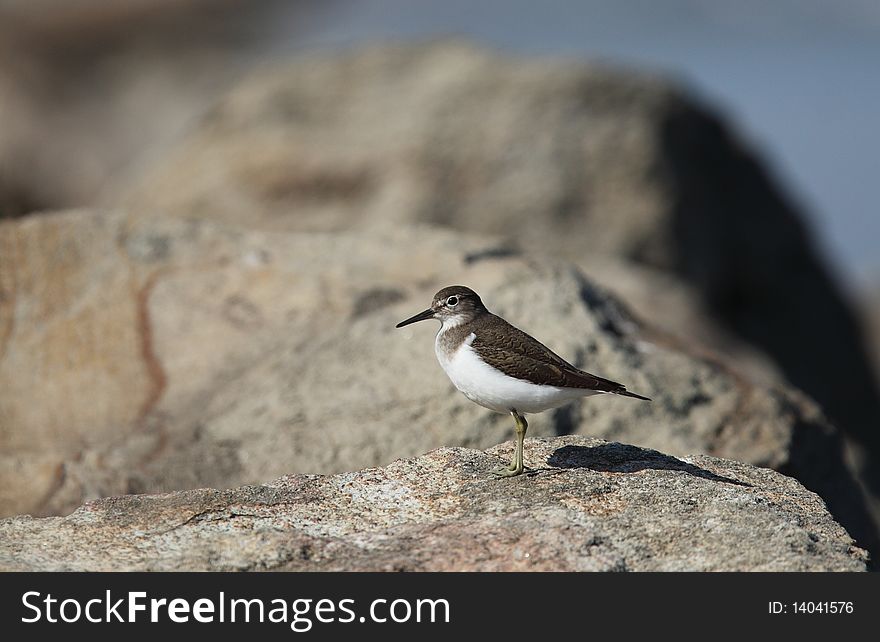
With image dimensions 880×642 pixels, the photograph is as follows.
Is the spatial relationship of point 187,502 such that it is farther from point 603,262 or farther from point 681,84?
point 681,84

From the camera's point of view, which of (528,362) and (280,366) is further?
(280,366)

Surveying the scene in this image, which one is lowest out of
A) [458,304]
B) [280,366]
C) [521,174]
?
[458,304]

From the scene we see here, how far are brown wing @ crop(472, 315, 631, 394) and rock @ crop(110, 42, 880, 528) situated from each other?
8548mm

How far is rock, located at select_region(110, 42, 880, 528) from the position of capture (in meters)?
16.3

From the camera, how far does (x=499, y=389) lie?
6555 mm

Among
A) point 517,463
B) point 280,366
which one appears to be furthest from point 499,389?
point 280,366

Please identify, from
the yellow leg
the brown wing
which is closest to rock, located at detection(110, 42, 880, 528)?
the brown wing

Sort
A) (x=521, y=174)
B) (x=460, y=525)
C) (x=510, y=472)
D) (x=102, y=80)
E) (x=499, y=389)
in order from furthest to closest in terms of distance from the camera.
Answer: (x=102, y=80), (x=521, y=174), (x=499, y=389), (x=510, y=472), (x=460, y=525)

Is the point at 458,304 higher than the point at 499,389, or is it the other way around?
the point at 458,304

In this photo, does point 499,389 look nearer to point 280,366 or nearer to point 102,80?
point 280,366

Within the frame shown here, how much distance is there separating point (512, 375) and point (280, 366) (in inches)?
100

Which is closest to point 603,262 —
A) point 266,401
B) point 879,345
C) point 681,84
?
point 681,84

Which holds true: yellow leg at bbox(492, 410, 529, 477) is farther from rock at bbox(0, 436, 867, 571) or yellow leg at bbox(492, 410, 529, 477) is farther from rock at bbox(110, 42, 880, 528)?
rock at bbox(110, 42, 880, 528)
